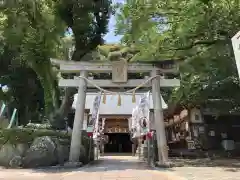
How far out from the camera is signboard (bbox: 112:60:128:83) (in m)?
12.0

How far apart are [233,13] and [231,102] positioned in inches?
289

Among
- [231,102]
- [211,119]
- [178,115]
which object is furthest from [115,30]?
[178,115]

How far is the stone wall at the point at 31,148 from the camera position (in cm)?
1078

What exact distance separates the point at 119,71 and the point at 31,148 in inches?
185

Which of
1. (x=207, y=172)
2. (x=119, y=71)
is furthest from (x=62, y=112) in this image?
(x=207, y=172)

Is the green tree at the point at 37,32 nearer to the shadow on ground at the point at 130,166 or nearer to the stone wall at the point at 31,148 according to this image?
the stone wall at the point at 31,148

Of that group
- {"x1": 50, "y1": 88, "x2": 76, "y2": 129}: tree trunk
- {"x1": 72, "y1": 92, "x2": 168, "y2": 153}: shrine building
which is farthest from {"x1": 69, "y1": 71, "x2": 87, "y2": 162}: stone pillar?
{"x1": 72, "y1": 92, "x2": 168, "y2": 153}: shrine building

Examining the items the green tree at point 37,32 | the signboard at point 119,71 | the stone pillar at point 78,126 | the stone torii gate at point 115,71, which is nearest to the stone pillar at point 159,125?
the stone torii gate at point 115,71

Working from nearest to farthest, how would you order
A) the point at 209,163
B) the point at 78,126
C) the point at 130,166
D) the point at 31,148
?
1. the point at 130,166
2. the point at 31,148
3. the point at 78,126
4. the point at 209,163

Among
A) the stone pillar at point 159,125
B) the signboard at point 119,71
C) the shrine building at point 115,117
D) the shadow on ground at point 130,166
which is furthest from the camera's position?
the shrine building at point 115,117

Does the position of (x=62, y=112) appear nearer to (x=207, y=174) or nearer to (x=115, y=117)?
(x=207, y=174)

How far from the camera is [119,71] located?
12.0 meters

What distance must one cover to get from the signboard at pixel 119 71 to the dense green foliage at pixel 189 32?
1.03 meters

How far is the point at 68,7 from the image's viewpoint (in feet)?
39.0
